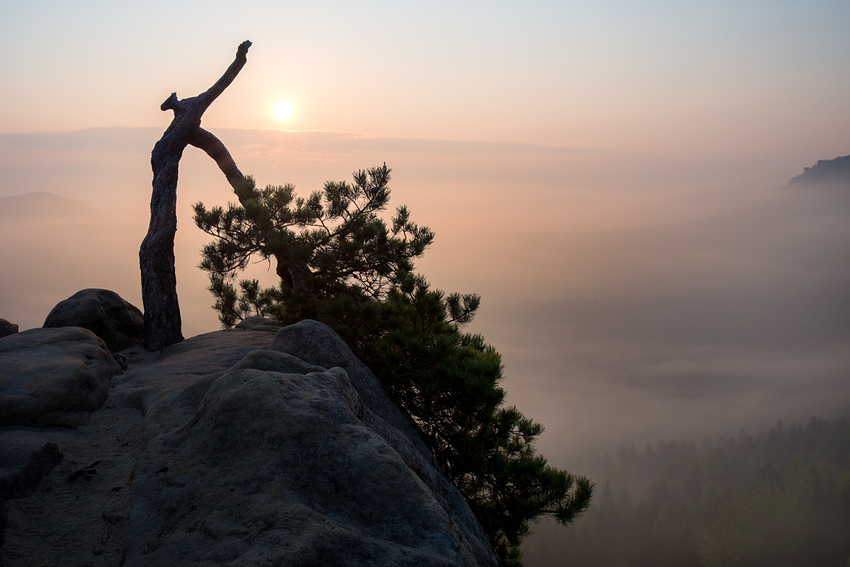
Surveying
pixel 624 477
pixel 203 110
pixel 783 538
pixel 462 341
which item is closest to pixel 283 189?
pixel 203 110

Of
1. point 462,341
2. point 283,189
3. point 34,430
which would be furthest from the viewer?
point 283,189

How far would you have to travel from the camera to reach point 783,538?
344 ft

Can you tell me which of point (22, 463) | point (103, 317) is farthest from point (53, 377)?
point (103, 317)

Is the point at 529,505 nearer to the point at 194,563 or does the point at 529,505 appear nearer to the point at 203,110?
the point at 194,563

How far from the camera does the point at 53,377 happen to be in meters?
6.68

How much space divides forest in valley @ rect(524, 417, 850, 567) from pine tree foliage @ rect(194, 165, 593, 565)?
9685 centimetres

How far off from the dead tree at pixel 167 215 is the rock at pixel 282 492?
24.1 feet

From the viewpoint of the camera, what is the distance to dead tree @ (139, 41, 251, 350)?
37.2 feet

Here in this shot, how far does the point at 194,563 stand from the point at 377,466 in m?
1.38

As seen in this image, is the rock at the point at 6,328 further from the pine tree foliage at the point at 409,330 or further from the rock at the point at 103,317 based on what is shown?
the pine tree foliage at the point at 409,330

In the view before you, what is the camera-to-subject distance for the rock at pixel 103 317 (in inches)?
424

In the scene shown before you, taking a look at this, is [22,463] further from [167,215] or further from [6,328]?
[167,215]

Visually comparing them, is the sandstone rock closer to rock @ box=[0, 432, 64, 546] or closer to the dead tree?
the dead tree

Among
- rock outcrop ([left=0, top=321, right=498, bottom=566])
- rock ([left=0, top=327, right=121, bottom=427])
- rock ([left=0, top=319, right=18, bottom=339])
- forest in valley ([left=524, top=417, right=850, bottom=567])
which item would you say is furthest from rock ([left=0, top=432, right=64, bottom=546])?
forest in valley ([left=524, top=417, right=850, bottom=567])
